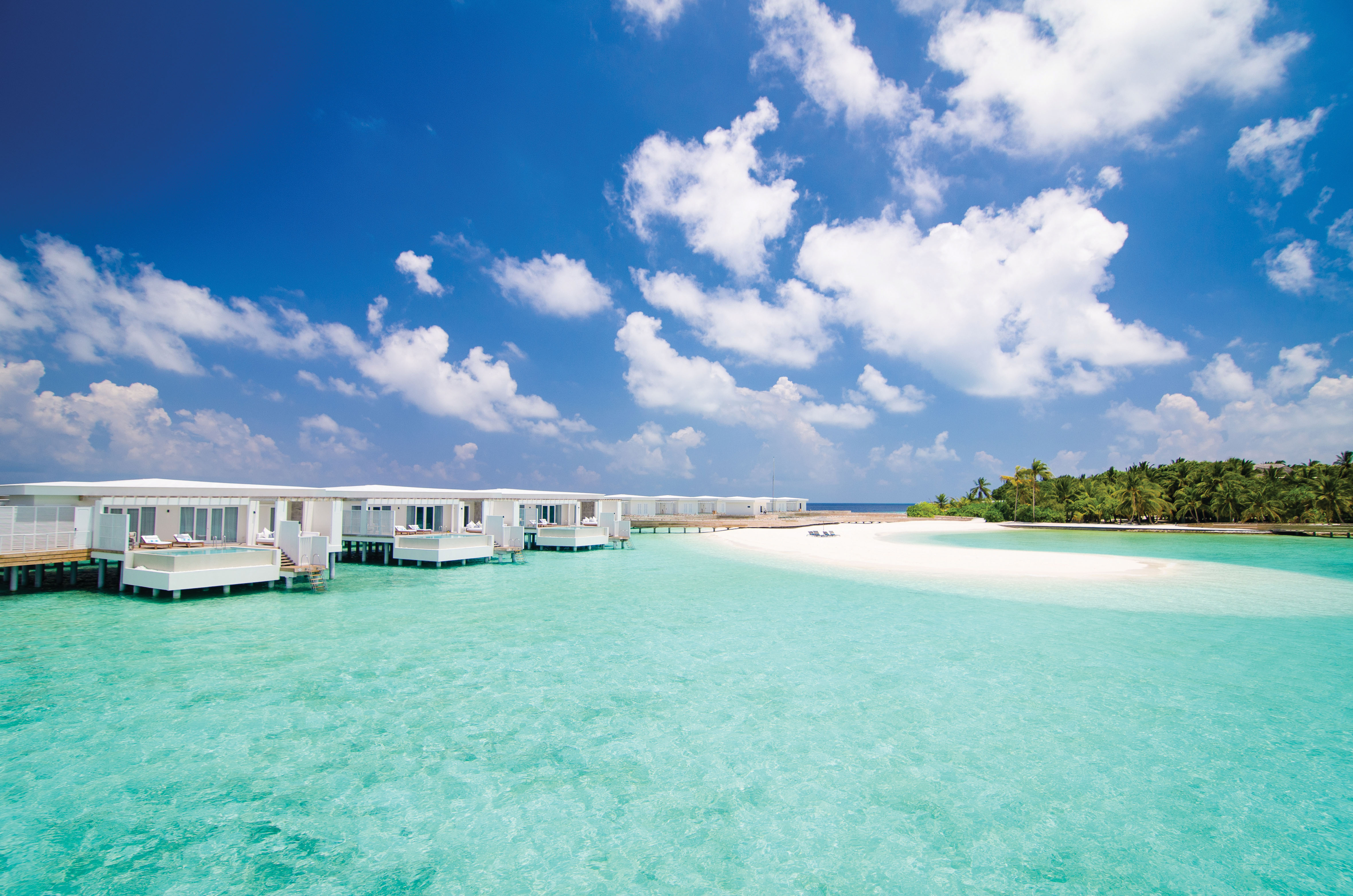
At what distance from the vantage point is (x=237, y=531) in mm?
22781

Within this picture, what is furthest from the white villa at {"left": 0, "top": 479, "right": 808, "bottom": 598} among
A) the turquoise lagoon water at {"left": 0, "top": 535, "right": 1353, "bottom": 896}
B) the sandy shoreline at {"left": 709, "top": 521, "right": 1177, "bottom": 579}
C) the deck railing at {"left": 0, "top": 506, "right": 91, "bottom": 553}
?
the sandy shoreline at {"left": 709, "top": 521, "right": 1177, "bottom": 579}

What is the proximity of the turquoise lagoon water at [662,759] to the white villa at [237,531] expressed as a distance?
3.79 meters

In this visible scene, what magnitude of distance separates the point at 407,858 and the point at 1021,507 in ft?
295

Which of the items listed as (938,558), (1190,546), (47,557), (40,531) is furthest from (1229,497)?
(40,531)

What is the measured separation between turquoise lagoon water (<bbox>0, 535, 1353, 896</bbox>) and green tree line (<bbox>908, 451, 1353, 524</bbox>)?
6710cm

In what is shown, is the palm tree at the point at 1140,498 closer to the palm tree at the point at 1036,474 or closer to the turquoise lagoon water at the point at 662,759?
the palm tree at the point at 1036,474

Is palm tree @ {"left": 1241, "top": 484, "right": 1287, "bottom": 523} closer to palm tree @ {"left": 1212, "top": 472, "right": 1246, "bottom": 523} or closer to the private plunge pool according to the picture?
palm tree @ {"left": 1212, "top": 472, "right": 1246, "bottom": 523}

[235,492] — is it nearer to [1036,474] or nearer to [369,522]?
[369,522]

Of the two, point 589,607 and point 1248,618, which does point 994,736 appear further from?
point 1248,618

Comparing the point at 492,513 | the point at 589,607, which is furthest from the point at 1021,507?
the point at 589,607

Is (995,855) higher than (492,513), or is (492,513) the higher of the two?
(492,513)

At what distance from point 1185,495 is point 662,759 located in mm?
85841

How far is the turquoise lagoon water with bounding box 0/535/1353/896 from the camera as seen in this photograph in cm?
548

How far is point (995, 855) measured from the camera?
5.72m
